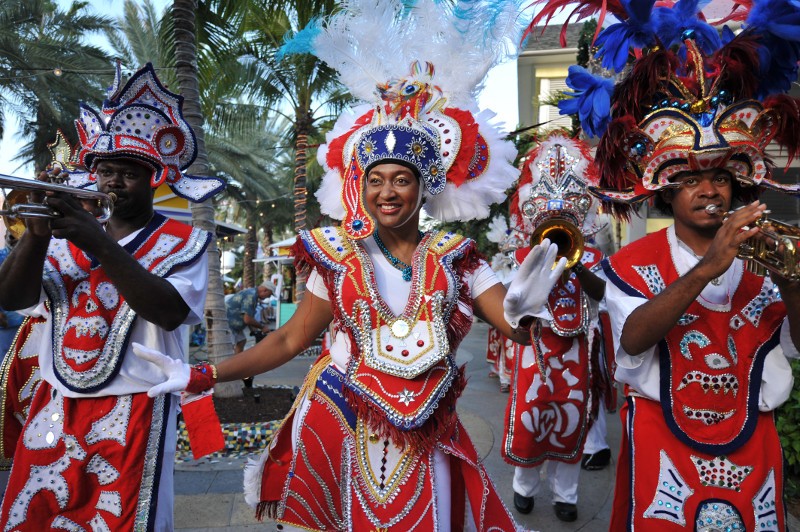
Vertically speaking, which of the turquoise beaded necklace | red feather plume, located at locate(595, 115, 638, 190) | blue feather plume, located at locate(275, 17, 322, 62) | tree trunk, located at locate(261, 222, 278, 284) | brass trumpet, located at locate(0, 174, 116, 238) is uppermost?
tree trunk, located at locate(261, 222, 278, 284)

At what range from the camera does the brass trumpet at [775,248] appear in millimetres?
1952

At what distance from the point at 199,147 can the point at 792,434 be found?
573 cm

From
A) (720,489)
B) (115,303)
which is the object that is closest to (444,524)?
(720,489)

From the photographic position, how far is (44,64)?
1612 cm

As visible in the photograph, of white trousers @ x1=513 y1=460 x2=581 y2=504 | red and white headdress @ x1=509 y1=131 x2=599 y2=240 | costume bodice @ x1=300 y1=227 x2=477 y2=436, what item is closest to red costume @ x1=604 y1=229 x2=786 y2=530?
costume bodice @ x1=300 y1=227 x2=477 y2=436

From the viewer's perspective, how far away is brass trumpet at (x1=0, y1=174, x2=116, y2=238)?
2043mm

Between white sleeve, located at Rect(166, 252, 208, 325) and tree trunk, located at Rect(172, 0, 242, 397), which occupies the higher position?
tree trunk, located at Rect(172, 0, 242, 397)

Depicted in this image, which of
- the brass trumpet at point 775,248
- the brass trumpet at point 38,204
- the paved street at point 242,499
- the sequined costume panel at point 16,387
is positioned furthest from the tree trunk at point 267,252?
the brass trumpet at point 775,248

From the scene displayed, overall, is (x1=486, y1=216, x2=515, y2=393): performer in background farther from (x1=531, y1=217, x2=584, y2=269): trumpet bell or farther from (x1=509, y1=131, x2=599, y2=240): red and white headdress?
(x1=531, y1=217, x2=584, y2=269): trumpet bell

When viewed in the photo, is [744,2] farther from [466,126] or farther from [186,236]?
[186,236]

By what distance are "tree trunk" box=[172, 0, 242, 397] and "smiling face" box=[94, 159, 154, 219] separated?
12.2ft

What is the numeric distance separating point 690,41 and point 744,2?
351 millimetres

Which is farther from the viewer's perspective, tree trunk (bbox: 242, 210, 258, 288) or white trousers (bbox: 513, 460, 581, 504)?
tree trunk (bbox: 242, 210, 258, 288)

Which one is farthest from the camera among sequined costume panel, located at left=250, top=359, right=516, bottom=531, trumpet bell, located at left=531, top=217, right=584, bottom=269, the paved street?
the paved street
